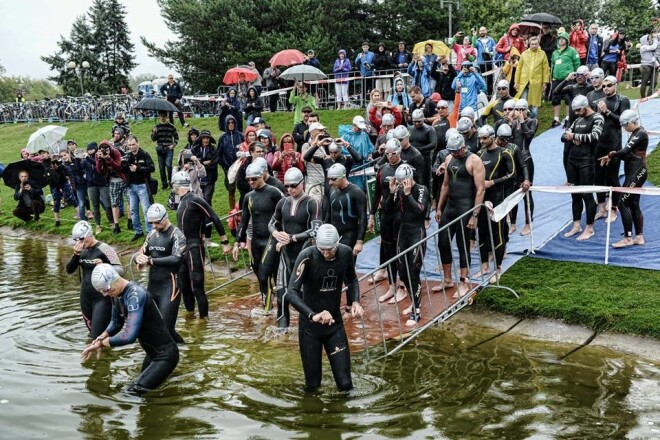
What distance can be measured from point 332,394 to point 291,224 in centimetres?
286

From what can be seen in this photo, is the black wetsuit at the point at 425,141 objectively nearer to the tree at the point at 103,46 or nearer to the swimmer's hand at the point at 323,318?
the swimmer's hand at the point at 323,318

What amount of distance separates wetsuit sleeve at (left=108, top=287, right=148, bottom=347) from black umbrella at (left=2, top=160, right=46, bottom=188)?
510 inches

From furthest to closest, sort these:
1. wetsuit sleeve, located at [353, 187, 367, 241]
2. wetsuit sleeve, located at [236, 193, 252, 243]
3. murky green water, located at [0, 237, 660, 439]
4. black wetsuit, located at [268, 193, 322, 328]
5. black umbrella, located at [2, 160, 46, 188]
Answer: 1. black umbrella, located at [2, 160, 46, 188]
2. wetsuit sleeve, located at [236, 193, 252, 243]
3. wetsuit sleeve, located at [353, 187, 367, 241]
4. black wetsuit, located at [268, 193, 322, 328]
5. murky green water, located at [0, 237, 660, 439]

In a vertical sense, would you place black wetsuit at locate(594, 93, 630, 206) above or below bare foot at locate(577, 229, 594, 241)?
above

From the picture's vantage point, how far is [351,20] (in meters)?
40.0

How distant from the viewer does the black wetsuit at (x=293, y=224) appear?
9.78 meters

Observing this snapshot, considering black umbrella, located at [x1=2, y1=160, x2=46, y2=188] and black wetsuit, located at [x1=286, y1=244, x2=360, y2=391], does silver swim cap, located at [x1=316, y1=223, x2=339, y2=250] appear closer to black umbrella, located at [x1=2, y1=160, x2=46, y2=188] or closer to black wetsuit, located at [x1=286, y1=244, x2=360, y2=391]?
black wetsuit, located at [x1=286, y1=244, x2=360, y2=391]

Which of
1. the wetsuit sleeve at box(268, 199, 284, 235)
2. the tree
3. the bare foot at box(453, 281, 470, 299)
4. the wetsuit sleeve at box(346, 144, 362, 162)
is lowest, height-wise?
the bare foot at box(453, 281, 470, 299)

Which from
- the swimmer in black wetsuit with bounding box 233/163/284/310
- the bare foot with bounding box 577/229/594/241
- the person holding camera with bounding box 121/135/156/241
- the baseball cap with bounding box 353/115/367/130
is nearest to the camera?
the swimmer in black wetsuit with bounding box 233/163/284/310

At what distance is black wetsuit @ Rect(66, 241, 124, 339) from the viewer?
909 centimetres

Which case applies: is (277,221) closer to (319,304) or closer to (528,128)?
(319,304)

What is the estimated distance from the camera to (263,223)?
34.6ft

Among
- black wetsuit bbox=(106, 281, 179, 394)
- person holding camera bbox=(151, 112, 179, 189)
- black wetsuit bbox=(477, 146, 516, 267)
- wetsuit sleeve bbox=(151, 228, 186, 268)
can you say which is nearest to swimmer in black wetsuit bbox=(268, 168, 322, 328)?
wetsuit sleeve bbox=(151, 228, 186, 268)

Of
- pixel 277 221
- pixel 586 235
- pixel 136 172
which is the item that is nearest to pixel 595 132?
pixel 586 235
